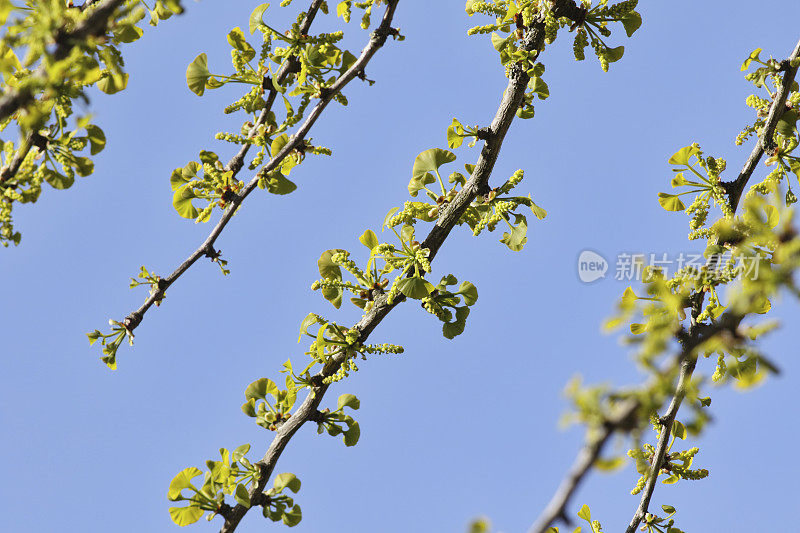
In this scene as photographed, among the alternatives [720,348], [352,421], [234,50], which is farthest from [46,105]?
[720,348]

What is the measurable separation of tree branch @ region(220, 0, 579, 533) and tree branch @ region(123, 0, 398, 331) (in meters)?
0.69

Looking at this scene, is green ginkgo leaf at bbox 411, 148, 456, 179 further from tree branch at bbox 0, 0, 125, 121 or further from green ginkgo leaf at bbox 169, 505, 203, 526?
green ginkgo leaf at bbox 169, 505, 203, 526

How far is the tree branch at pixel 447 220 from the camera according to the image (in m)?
3.12

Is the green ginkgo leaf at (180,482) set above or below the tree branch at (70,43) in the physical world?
below

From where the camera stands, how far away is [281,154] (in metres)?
2.99

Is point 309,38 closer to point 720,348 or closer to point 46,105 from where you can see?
point 46,105

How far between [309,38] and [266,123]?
50 centimetres

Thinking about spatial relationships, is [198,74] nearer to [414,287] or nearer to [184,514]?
[414,287]

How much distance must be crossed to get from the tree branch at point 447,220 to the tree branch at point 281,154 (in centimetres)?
69

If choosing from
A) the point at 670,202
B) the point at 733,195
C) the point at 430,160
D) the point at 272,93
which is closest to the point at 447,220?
the point at 430,160

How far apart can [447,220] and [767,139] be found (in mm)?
1639

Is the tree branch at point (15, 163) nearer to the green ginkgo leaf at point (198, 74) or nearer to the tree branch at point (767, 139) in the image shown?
the green ginkgo leaf at point (198, 74)

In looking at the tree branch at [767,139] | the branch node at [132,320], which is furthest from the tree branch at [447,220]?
the tree branch at [767,139]

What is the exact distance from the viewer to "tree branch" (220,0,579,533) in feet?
10.2
